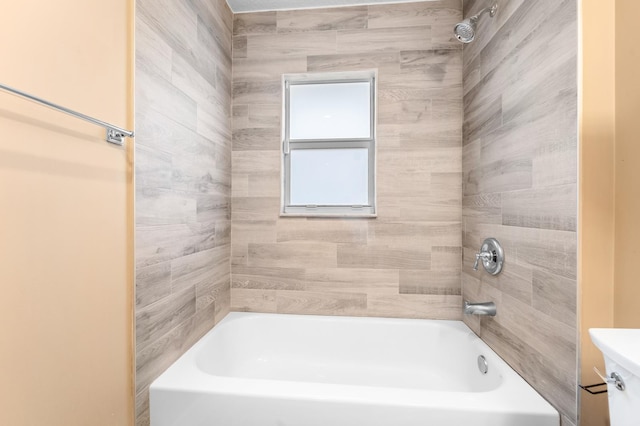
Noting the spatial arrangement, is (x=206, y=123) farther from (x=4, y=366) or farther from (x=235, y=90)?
(x=4, y=366)

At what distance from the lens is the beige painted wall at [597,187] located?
3.18 feet

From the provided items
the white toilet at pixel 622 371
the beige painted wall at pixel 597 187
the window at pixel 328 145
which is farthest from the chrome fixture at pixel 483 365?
the window at pixel 328 145

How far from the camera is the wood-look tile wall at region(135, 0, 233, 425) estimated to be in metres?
1.19

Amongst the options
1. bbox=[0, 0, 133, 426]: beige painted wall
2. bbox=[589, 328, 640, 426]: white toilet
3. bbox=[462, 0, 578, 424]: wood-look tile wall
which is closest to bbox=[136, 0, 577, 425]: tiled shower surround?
bbox=[462, 0, 578, 424]: wood-look tile wall

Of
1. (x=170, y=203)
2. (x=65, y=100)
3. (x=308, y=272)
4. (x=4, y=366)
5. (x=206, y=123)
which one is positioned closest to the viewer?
(x=4, y=366)

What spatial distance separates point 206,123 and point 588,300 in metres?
1.85

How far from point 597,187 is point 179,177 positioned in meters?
1.61

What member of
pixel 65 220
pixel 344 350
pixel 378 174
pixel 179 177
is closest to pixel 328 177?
pixel 378 174

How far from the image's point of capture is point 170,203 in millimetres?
1365

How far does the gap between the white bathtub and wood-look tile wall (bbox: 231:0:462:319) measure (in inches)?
5.8

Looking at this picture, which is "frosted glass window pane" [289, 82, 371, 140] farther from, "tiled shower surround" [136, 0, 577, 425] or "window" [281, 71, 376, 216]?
"tiled shower surround" [136, 0, 577, 425]

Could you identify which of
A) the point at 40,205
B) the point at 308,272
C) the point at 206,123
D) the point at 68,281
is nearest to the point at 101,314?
the point at 68,281

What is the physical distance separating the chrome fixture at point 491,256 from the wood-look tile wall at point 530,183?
0.10 ft

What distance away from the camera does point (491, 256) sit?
59.5 inches
